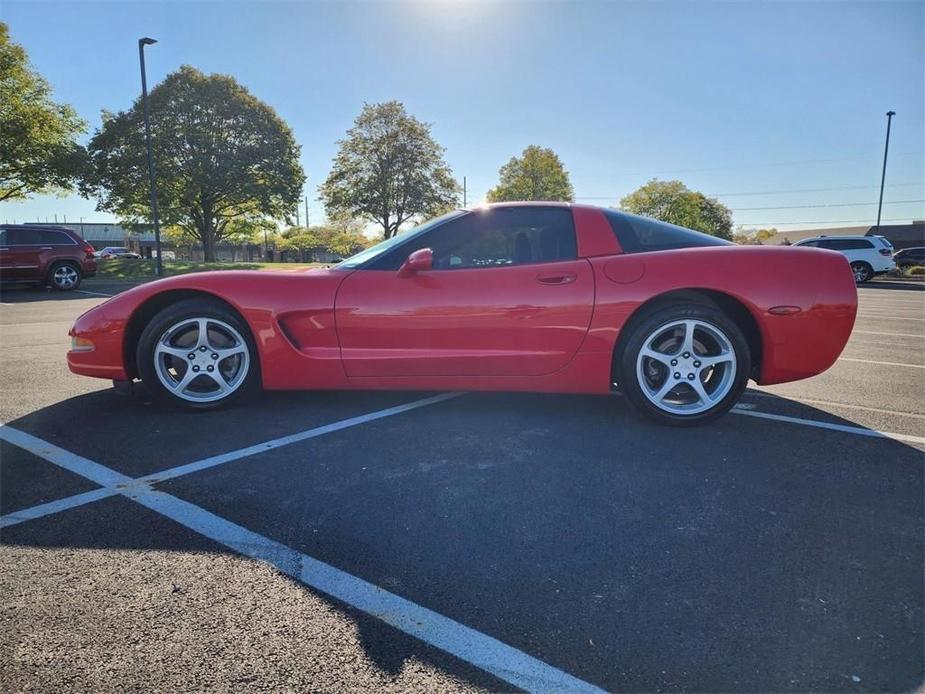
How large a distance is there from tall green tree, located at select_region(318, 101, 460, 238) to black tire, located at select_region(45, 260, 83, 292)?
23801 mm

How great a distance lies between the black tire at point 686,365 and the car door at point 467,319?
0.34m

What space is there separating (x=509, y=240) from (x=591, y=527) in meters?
1.95

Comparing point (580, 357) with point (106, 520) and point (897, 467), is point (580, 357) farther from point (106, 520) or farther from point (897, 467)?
point (106, 520)

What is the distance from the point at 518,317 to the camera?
10.2 feet

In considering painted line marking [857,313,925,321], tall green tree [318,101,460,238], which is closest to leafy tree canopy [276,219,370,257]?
tall green tree [318,101,460,238]

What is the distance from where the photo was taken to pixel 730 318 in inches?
126

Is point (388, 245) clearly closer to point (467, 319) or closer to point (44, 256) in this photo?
point (467, 319)

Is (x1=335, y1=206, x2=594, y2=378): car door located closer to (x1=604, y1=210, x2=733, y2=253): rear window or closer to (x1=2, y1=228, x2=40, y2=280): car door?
(x1=604, y1=210, x2=733, y2=253): rear window

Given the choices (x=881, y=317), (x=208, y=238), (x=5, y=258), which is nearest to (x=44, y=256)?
(x=5, y=258)

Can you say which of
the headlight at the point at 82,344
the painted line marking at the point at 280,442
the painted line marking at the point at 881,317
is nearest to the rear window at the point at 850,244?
the painted line marking at the point at 881,317

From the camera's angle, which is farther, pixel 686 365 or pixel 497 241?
pixel 497 241

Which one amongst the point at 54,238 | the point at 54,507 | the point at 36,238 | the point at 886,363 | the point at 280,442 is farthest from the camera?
the point at 54,238

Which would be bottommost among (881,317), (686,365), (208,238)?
(881,317)

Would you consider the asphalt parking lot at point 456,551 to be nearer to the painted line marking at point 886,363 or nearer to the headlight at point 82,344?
the headlight at point 82,344
